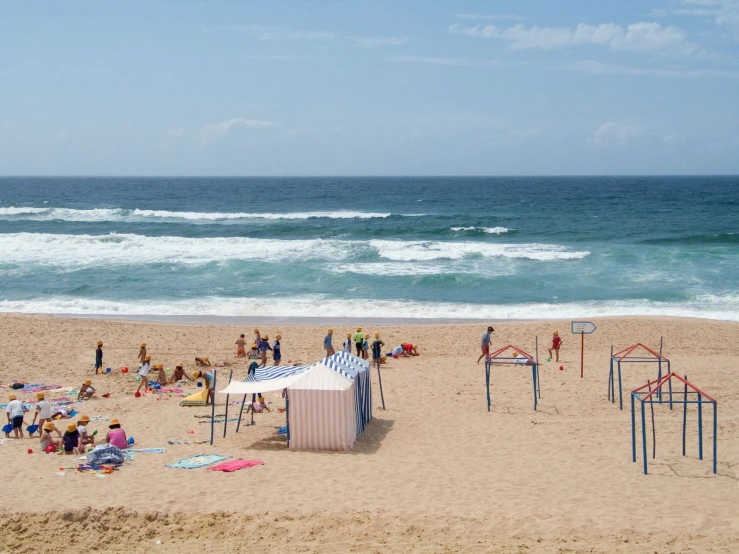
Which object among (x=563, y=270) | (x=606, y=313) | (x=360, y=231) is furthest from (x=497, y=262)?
(x=360, y=231)

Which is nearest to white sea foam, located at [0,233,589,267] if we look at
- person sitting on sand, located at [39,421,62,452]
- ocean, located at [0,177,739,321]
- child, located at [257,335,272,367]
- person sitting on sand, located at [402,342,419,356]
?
ocean, located at [0,177,739,321]

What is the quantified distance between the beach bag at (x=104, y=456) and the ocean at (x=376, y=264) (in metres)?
15.0

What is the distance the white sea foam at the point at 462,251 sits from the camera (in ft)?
124

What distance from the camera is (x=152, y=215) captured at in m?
63.1

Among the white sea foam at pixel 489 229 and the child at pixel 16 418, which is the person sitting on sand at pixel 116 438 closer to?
the child at pixel 16 418

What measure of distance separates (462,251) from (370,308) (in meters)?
14.0

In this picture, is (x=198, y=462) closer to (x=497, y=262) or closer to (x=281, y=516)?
(x=281, y=516)

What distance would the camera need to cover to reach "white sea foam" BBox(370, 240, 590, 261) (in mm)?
37906

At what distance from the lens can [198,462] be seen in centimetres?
1132

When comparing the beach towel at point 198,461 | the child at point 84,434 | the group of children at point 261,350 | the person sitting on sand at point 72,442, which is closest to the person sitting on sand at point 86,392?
the child at point 84,434

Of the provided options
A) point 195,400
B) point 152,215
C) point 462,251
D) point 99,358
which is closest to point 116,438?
point 195,400

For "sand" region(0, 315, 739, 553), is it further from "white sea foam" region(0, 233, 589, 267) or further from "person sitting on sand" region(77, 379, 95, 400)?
"white sea foam" region(0, 233, 589, 267)

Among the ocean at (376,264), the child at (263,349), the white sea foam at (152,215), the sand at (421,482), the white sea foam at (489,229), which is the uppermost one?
the white sea foam at (152,215)

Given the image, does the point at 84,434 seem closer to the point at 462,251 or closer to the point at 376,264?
the point at 376,264
